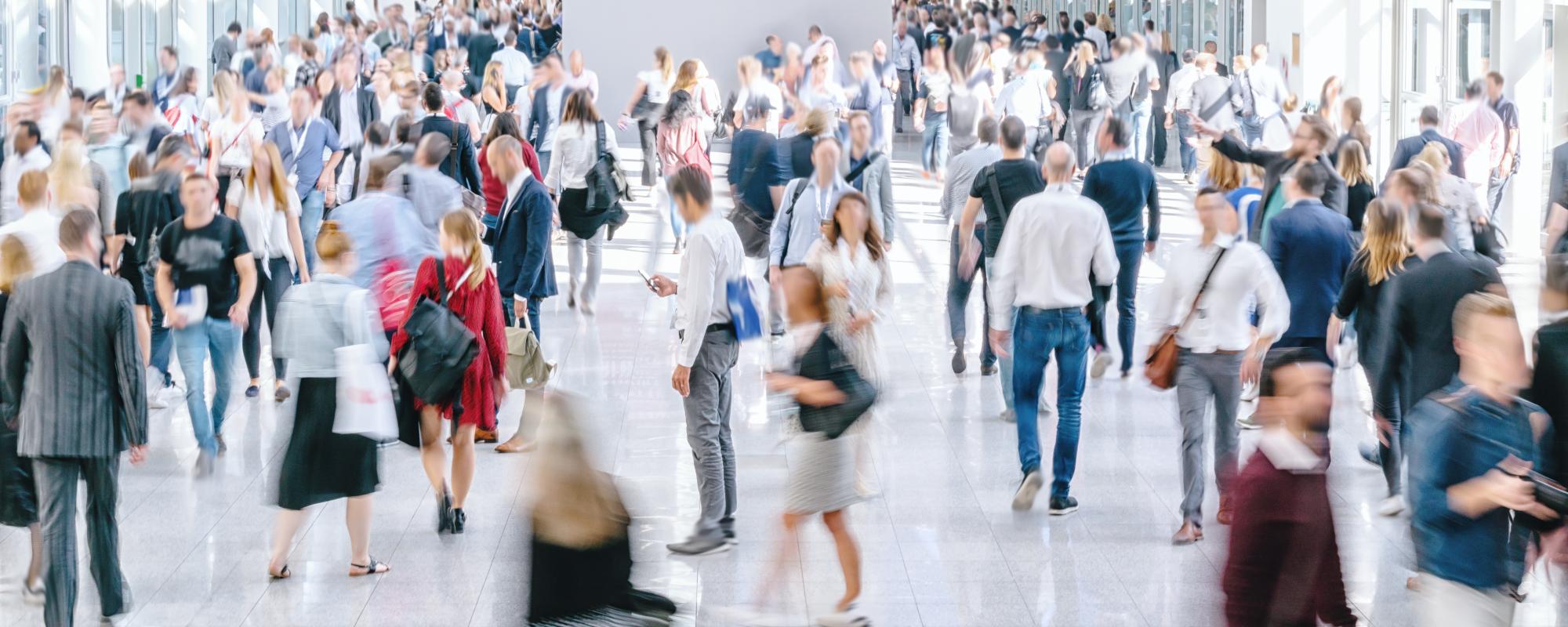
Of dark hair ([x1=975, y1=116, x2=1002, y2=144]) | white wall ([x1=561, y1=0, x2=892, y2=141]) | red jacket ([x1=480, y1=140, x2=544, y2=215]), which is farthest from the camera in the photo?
white wall ([x1=561, y1=0, x2=892, y2=141])

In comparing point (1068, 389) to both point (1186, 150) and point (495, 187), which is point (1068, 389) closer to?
point (495, 187)

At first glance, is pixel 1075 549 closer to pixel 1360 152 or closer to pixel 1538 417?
pixel 1538 417

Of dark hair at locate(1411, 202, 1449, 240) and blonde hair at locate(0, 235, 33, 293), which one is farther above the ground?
dark hair at locate(1411, 202, 1449, 240)

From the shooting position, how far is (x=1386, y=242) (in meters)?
7.64

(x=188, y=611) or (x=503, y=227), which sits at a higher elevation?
(x=503, y=227)

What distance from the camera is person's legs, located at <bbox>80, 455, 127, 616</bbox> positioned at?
659 cm

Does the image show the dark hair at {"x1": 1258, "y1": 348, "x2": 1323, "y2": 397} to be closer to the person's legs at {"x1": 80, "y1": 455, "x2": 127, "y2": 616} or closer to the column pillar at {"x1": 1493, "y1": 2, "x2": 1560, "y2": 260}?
the person's legs at {"x1": 80, "y1": 455, "x2": 127, "y2": 616}

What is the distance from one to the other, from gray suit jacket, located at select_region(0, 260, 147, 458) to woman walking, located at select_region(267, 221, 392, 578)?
653 millimetres

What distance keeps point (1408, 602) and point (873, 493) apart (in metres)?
2.64

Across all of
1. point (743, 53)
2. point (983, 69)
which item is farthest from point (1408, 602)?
point (743, 53)

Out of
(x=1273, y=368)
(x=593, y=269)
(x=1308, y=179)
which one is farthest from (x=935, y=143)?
(x=1273, y=368)

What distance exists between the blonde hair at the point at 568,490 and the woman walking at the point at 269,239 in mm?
5536

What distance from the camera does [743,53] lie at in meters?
27.3

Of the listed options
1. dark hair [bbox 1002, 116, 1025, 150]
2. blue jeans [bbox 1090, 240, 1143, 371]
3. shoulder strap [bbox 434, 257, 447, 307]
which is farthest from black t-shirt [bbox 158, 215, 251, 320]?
blue jeans [bbox 1090, 240, 1143, 371]
